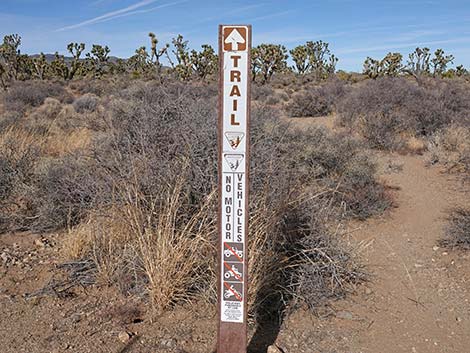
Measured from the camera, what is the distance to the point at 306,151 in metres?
8.30

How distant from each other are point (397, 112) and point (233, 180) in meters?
12.3

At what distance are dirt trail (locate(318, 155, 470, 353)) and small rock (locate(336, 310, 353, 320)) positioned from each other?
0.03m

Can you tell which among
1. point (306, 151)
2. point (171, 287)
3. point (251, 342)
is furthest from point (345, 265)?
point (306, 151)

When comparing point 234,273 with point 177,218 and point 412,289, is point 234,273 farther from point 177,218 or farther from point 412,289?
point 412,289

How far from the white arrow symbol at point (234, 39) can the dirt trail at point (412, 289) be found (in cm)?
257

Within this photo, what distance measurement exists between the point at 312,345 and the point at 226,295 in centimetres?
117

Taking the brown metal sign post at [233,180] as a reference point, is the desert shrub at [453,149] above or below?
below

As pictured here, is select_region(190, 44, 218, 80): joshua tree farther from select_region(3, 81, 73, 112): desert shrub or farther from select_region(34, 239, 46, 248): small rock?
select_region(34, 239, 46, 248): small rock

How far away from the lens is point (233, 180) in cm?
275

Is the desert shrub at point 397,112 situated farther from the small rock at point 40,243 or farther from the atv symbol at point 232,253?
the atv symbol at point 232,253

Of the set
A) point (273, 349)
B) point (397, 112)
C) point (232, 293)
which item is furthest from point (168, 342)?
point (397, 112)

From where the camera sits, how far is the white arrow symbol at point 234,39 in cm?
255

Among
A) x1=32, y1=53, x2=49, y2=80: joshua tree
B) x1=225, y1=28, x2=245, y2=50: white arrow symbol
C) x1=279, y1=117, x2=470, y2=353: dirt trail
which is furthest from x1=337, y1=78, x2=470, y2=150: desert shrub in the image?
x1=32, y1=53, x2=49, y2=80: joshua tree

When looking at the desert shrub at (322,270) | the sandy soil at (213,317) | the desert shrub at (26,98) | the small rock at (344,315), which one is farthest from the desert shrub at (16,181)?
the desert shrub at (26,98)
